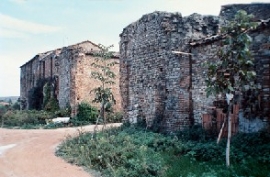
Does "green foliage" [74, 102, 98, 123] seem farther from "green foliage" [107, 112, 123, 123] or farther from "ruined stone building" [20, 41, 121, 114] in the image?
"green foliage" [107, 112, 123, 123]

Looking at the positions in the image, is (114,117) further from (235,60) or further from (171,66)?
(235,60)

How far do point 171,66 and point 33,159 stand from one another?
5.96 metres

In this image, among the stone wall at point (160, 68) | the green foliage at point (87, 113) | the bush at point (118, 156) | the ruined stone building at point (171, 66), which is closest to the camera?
the bush at point (118, 156)

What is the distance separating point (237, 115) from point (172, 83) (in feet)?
11.1

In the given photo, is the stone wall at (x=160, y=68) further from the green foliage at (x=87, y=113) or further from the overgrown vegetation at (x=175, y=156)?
the green foliage at (x=87, y=113)

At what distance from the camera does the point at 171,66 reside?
41.5 ft

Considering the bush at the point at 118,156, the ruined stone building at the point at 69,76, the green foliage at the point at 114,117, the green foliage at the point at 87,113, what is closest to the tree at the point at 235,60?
the bush at the point at 118,156

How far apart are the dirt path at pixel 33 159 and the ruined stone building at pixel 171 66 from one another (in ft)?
13.4

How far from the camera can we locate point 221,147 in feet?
29.4

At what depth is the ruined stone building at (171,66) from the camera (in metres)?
11.0

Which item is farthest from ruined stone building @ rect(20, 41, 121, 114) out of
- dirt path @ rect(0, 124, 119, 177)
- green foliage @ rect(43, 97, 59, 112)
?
dirt path @ rect(0, 124, 119, 177)

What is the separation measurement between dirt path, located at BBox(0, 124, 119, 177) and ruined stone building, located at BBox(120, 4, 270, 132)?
4.09 meters

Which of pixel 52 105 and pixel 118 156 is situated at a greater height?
pixel 52 105

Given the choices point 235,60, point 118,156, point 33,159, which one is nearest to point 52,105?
point 33,159
